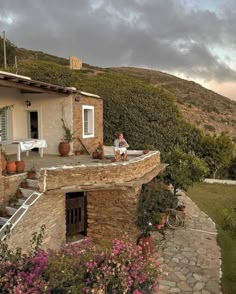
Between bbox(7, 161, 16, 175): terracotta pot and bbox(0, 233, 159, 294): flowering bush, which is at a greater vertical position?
bbox(7, 161, 16, 175): terracotta pot

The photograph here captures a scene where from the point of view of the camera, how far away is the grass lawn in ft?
30.5

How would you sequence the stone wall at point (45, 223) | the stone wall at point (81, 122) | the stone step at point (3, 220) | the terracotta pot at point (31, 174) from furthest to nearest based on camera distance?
the stone wall at point (81, 122)
the terracotta pot at point (31, 174)
the stone step at point (3, 220)
the stone wall at point (45, 223)

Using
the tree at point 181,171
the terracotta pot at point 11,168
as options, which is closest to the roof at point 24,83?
the terracotta pot at point 11,168

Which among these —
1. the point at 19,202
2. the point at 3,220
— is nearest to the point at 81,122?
the point at 19,202

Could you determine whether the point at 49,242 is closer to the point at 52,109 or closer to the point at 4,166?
the point at 4,166

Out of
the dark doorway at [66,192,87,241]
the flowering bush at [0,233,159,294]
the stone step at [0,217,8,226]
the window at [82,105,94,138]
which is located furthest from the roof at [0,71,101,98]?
the flowering bush at [0,233,159,294]

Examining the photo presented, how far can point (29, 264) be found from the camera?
4.39m

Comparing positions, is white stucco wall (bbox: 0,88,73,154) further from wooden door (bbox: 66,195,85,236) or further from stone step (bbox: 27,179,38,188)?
stone step (bbox: 27,179,38,188)

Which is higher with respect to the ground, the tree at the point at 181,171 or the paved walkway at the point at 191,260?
the tree at the point at 181,171

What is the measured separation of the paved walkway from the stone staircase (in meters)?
4.35

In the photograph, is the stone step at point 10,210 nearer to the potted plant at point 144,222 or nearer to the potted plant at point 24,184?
the potted plant at point 24,184

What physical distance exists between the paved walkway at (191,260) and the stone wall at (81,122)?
6.38 metres

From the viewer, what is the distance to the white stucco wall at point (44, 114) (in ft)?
48.5

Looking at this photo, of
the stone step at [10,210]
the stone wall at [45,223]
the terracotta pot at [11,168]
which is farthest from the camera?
the terracotta pot at [11,168]
